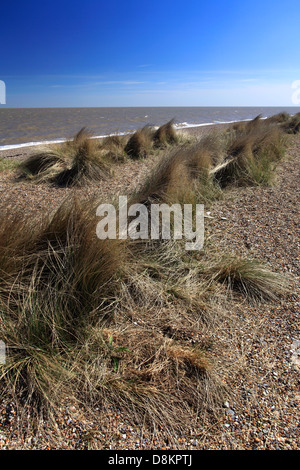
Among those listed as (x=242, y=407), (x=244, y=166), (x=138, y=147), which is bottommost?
(x=242, y=407)

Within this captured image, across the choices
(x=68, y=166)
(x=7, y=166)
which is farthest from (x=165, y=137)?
(x=7, y=166)

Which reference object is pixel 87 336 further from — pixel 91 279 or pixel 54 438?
pixel 54 438

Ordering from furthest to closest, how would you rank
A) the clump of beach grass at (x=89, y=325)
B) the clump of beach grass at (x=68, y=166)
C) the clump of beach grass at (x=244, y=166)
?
the clump of beach grass at (x=68, y=166), the clump of beach grass at (x=244, y=166), the clump of beach grass at (x=89, y=325)

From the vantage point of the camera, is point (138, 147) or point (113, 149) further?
point (138, 147)

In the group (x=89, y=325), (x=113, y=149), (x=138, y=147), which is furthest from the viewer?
(x=138, y=147)

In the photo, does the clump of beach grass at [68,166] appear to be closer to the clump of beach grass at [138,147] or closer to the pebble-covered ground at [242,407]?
the clump of beach grass at [138,147]

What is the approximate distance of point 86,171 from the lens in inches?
238

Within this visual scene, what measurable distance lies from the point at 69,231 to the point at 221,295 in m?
1.34

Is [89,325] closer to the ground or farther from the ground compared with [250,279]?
closer to the ground

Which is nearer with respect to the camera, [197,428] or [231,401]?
[197,428]

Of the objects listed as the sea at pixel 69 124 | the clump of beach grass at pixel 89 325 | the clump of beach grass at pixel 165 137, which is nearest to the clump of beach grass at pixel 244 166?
the clump of beach grass at pixel 165 137

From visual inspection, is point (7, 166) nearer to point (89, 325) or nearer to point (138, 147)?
point (138, 147)

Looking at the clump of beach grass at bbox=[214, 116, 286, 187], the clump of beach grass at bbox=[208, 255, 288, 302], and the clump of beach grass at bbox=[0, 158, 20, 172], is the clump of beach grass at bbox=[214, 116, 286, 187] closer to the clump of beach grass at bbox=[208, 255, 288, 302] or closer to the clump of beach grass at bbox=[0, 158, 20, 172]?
the clump of beach grass at bbox=[208, 255, 288, 302]
